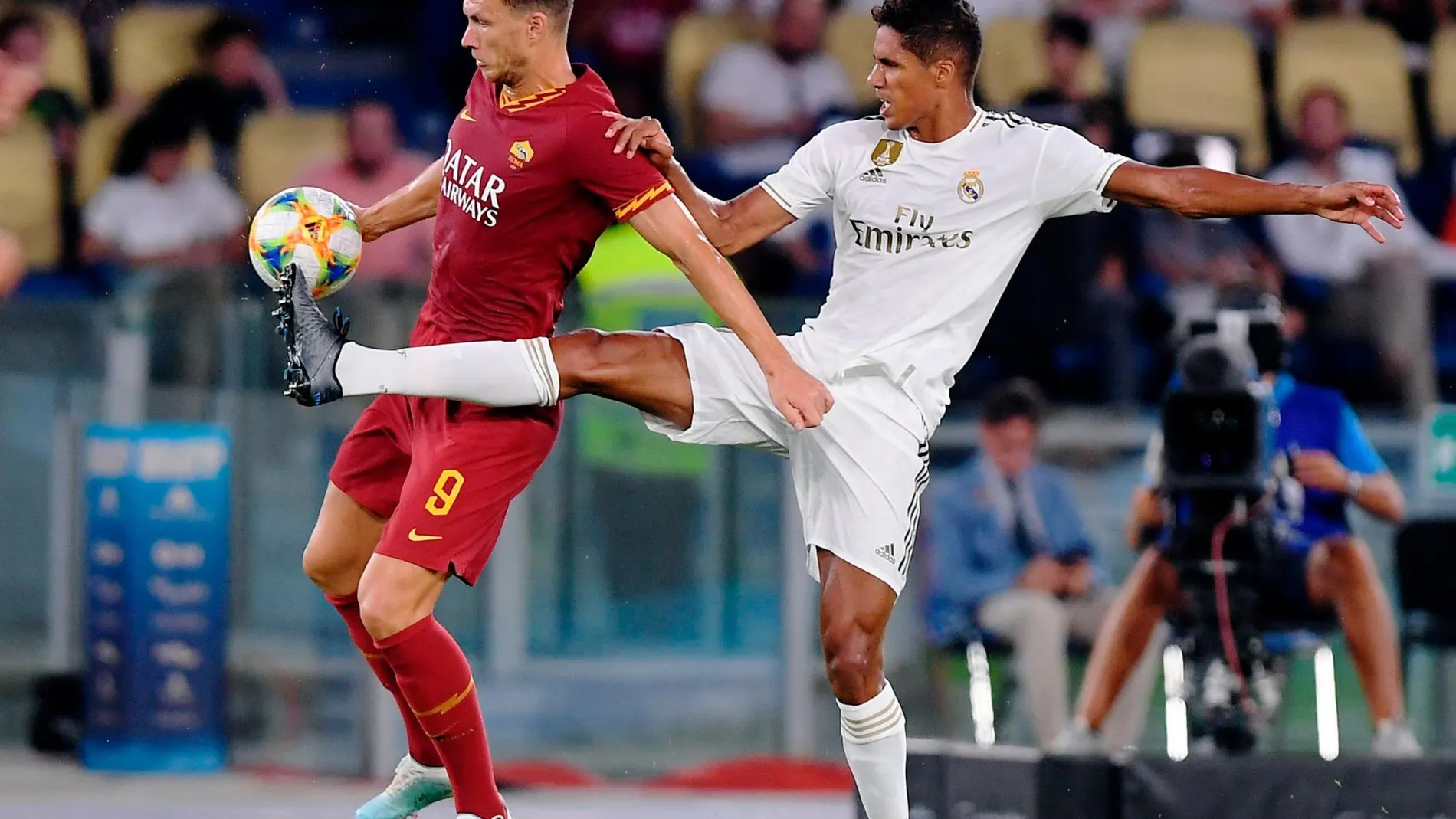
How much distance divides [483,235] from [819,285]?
3838mm

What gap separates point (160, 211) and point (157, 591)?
168cm

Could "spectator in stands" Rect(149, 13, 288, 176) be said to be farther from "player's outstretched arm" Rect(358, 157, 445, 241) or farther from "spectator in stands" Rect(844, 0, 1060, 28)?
"player's outstretched arm" Rect(358, 157, 445, 241)

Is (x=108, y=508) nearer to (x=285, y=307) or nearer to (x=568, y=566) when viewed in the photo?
(x=568, y=566)

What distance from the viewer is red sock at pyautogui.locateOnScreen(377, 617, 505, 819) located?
4.29m

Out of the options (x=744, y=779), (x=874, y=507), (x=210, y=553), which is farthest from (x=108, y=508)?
(x=874, y=507)

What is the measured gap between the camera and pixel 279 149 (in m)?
8.31

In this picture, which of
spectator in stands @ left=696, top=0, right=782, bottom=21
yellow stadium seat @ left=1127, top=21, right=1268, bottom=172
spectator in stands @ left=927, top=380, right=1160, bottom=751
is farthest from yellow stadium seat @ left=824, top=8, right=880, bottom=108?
spectator in stands @ left=927, top=380, right=1160, bottom=751

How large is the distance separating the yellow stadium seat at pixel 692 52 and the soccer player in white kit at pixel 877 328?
417 centimetres

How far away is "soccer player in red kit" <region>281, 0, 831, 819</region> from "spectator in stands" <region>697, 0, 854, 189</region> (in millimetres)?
4138

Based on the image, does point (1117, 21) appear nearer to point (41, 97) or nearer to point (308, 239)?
point (41, 97)

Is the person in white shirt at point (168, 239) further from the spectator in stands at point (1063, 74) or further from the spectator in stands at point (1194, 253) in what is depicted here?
the spectator in stands at point (1194, 253)

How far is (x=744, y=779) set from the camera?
285 inches

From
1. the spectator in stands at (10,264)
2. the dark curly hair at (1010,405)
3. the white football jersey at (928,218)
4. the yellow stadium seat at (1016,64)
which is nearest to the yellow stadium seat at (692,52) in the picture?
the yellow stadium seat at (1016,64)

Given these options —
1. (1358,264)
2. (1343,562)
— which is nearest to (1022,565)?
(1343,562)
